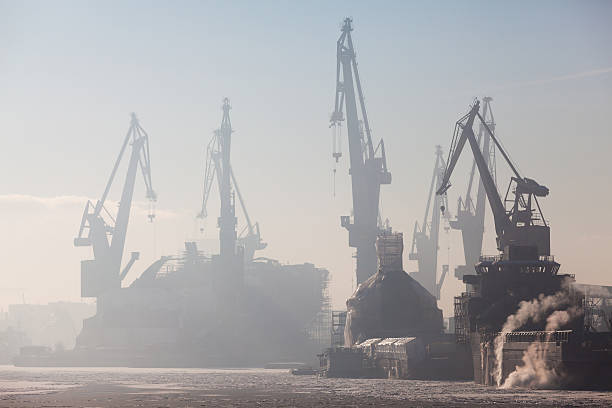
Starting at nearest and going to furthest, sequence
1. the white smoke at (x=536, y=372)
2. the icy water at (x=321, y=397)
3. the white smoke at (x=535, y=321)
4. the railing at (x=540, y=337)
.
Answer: the icy water at (x=321, y=397) → the railing at (x=540, y=337) → the white smoke at (x=536, y=372) → the white smoke at (x=535, y=321)

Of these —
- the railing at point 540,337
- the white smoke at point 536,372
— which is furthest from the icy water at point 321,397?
the railing at point 540,337

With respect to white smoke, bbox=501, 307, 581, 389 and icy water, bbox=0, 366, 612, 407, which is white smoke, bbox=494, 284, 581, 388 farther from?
icy water, bbox=0, 366, 612, 407

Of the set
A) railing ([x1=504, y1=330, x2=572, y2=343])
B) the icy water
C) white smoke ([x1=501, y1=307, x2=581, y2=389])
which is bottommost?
the icy water

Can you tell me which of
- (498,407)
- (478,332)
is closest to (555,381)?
(498,407)

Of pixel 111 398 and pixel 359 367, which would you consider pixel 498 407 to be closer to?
pixel 111 398

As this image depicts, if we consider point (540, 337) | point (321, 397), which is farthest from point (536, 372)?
point (321, 397)

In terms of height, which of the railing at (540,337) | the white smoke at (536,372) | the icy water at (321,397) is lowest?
the icy water at (321,397)

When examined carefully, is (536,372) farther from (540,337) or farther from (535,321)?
(535,321)

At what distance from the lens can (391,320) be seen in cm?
19675

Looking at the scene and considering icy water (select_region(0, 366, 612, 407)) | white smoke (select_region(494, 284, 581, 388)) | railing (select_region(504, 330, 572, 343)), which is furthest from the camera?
white smoke (select_region(494, 284, 581, 388))

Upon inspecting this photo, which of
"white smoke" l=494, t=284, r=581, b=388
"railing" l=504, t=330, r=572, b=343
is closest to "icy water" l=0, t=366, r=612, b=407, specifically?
"white smoke" l=494, t=284, r=581, b=388

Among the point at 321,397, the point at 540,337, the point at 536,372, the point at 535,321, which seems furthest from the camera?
the point at 535,321

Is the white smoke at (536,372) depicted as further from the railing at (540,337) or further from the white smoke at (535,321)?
the railing at (540,337)

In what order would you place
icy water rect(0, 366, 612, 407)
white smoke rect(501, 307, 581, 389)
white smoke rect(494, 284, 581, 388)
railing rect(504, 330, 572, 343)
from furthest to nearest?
1. white smoke rect(494, 284, 581, 388)
2. white smoke rect(501, 307, 581, 389)
3. railing rect(504, 330, 572, 343)
4. icy water rect(0, 366, 612, 407)
